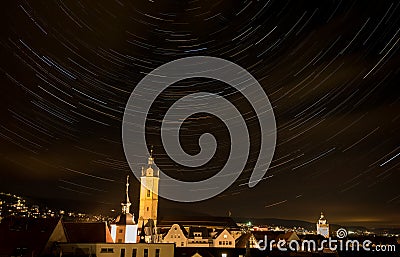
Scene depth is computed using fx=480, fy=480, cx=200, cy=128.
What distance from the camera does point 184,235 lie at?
8744cm

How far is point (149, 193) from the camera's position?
9088 centimetres

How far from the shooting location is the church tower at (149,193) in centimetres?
8931

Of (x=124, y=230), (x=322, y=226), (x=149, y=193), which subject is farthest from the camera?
(x=322, y=226)

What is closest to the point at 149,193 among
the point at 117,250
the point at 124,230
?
the point at 124,230

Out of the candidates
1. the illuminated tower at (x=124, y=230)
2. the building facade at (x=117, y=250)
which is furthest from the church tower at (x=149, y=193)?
the building facade at (x=117, y=250)

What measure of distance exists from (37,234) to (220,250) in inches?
742

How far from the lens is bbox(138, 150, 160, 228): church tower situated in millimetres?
89312

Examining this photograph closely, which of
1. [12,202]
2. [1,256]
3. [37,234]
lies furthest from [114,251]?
[12,202]

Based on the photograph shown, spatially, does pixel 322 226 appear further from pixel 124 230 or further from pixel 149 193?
pixel 124 230

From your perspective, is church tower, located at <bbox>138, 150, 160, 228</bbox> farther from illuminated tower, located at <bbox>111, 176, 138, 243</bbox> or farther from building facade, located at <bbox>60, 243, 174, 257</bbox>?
building facade, located at <bbox>60, 243, 174, 257</bbox>

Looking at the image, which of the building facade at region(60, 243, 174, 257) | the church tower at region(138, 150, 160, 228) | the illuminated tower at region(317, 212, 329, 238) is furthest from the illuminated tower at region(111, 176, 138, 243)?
the illuminated tower at region(317, 212, 329, 238)

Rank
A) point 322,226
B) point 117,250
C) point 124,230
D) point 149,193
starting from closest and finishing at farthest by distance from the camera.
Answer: point 117,250 < point 124,230 < point 149,193 < point 322,226

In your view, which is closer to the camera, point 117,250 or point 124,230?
point 117,250

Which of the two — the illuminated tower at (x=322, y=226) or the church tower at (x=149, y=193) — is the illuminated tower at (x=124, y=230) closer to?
the church tower at (x=149, y=193)
